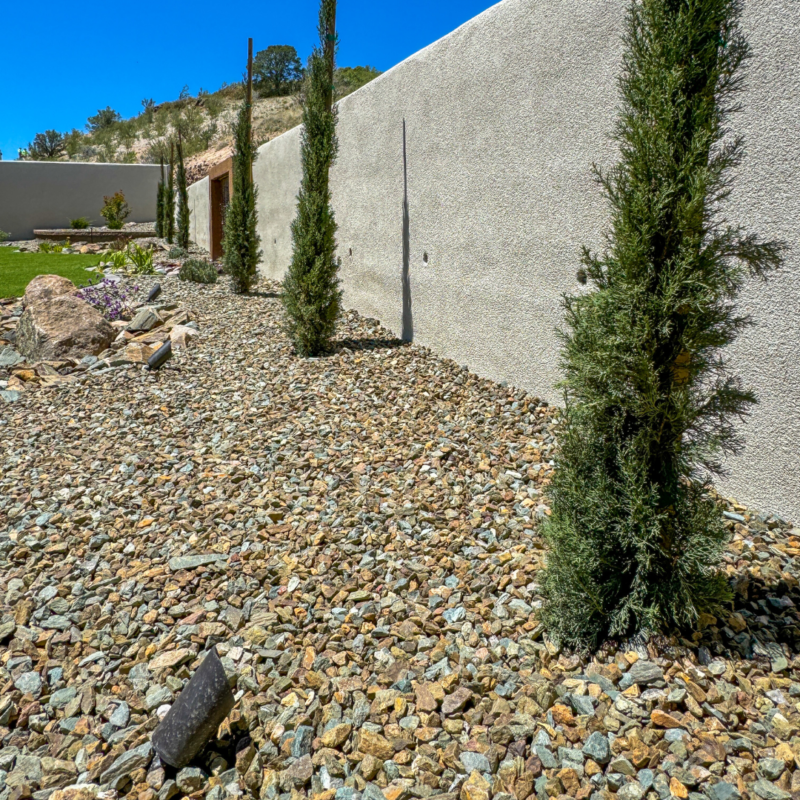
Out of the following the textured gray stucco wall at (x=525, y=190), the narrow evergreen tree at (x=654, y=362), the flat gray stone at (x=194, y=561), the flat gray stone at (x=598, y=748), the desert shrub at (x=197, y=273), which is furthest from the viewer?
the desert shrub at (x=197, y=273)

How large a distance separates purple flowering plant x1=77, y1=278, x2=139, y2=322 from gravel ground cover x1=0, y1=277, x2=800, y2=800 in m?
4.08

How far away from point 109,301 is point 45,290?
139 centimetres

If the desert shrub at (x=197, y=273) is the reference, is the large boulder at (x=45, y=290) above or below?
below

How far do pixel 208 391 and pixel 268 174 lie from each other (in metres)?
7.65

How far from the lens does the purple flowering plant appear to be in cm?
913

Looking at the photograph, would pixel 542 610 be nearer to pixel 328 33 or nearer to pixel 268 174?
pixel 328 33

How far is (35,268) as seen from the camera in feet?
44.9

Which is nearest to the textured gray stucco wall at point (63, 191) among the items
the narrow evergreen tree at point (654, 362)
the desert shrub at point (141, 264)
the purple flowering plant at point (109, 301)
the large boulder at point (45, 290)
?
the desert shrub at point (141, 264)

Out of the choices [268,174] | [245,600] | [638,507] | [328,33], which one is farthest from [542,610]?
[268,174]

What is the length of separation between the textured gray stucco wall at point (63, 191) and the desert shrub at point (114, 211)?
0.86 meters

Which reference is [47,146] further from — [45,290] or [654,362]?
[654,362]

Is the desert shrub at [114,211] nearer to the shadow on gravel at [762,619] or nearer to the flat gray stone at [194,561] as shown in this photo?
the flat gray stone at [194,561]

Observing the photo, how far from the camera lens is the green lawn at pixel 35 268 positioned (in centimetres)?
1158

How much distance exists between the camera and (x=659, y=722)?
2275mm
